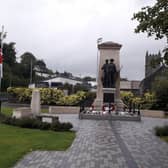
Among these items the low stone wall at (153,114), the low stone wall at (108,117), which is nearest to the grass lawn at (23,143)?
the low stone wall at (108,117)

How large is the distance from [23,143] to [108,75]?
72.7ft

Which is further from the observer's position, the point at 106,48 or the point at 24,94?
the point at 24,94

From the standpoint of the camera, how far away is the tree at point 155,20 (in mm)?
10555

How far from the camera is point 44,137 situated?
1508cm

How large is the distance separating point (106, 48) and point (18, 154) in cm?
2595

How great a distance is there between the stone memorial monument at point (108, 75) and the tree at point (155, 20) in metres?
22.7

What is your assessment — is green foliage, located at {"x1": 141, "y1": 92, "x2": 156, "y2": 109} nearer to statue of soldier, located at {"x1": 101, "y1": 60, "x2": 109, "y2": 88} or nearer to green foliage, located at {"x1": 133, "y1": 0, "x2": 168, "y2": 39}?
statue of soldier, located at {"x1": 101, "y1": 60, "x2": 109, "y2": 88}

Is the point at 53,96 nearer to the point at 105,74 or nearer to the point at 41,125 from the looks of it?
the point at 105,74

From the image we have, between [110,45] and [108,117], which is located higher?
[110,45]

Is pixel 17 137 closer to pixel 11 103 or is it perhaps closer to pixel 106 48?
pixel 106 48

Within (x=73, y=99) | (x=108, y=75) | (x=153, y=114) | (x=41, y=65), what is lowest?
(x=153, y=114)

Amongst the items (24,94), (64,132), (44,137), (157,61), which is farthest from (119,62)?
(157,61)

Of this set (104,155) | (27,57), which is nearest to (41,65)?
(27,57)

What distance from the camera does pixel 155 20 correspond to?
10.7 meters
